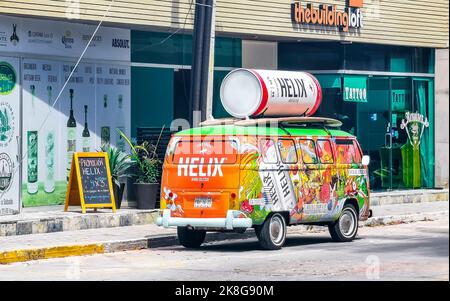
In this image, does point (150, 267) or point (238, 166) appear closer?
point (150, 267)

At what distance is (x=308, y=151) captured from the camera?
20.7 metres

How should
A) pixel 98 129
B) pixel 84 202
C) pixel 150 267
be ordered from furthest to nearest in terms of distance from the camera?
pixel 98 129, pixel 84 202, pixel 150 267

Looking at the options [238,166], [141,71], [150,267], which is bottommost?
[150,267]

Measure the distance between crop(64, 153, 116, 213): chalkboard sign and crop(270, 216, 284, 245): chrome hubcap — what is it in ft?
16.2

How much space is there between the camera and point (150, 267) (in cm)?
1739

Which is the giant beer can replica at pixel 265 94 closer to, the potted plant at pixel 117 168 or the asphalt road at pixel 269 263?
the asphalt road at pixel 269 263

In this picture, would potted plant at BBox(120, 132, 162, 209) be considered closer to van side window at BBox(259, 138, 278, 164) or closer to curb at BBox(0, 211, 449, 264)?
curb at BBox(0, 211, 449, 264)

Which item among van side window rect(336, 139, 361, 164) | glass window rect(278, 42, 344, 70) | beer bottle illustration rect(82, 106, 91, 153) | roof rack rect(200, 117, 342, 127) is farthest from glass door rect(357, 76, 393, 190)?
roof rack rect(200, 117, 342, 127)

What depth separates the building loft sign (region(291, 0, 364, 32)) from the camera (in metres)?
28.8

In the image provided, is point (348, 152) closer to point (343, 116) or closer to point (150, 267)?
point (150, 267)

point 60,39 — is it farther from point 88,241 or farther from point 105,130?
point 88,241

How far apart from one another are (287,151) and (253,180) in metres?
1.04
